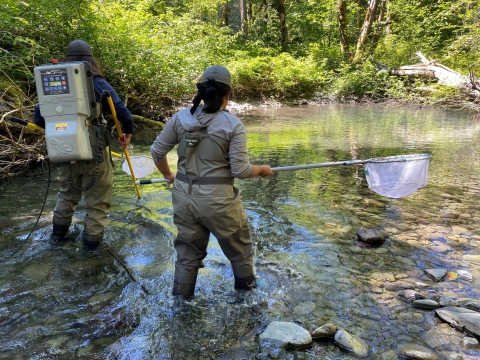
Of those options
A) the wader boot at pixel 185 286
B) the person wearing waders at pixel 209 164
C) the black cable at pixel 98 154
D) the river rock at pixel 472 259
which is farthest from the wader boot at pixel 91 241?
the river rock at pixel 472 259

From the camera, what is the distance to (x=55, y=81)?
12.3 feet

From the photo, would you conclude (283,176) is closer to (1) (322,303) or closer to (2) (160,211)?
(2) (160,211)

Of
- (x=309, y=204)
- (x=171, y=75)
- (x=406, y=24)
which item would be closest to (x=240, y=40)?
(x=406, y=24)

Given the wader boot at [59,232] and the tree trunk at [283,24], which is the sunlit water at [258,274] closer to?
the wader boot at [59,232]

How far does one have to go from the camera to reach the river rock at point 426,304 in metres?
3.44

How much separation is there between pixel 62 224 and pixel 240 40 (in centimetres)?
2670

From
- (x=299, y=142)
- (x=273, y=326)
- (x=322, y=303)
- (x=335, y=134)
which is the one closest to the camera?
(x=273, y=326)

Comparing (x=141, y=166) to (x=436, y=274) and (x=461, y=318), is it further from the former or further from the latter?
(x=461, y=318)

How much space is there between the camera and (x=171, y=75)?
42.1ft

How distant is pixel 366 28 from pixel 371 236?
23738mm

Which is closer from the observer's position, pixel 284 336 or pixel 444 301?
pixel 284 336

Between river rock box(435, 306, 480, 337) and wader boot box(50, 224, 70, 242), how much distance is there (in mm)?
4139

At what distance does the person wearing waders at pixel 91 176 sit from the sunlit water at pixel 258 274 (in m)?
0.29

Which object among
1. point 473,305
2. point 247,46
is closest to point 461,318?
point 473,305
